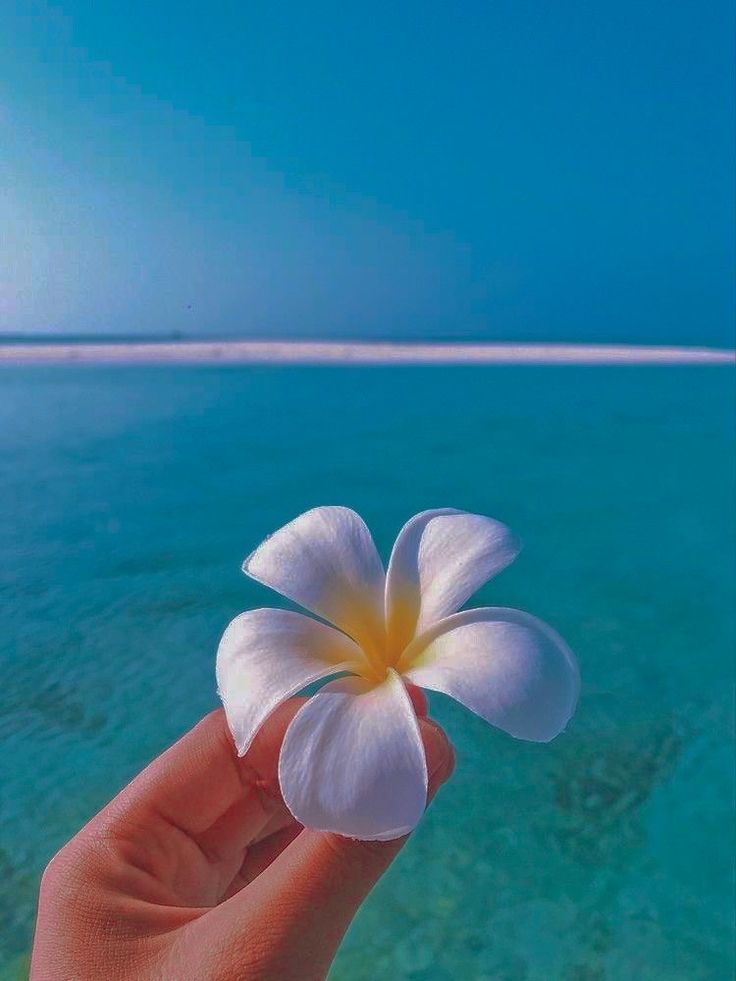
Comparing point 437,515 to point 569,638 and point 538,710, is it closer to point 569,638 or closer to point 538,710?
point 538,710

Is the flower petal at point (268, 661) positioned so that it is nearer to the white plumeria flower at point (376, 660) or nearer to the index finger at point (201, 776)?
the white plumeria flower at point (376, 660)

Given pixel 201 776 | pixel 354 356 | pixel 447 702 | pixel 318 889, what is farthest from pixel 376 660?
pixel 354 356

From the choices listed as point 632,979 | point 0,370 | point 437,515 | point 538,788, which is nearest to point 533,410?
point 538,788

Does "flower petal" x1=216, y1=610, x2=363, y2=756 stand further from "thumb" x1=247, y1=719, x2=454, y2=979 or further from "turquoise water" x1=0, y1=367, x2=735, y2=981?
"turquoise water" x1=0, y1=367, x2=735, y2=981

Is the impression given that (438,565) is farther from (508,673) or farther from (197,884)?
(197,884)

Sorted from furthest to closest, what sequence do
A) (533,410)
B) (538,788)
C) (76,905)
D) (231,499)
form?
1. (533,410)
2. (231,499)
3. (538,788)
4. (76,905)

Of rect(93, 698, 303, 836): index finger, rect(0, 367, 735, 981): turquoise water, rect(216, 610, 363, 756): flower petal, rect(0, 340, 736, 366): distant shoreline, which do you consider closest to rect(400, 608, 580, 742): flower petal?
rect(216, 610, 363, 756): flower petal
